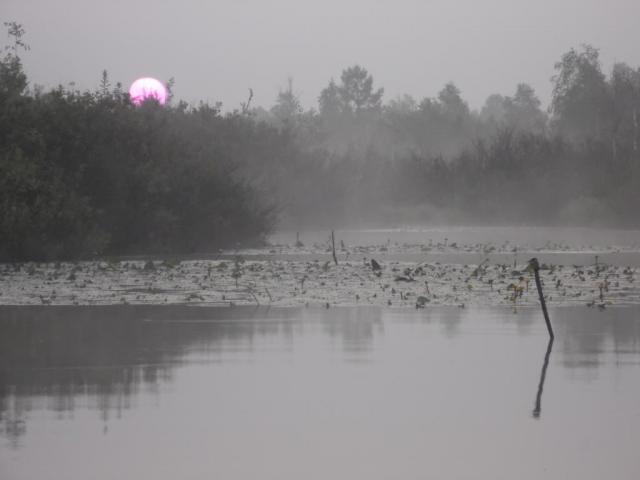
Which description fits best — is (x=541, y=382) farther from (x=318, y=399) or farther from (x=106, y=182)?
(x=106, y=182)

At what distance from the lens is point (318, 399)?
11258 millimetres

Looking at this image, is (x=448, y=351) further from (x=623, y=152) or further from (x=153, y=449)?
(x=623, y=152)

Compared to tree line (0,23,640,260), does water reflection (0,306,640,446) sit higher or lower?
lower

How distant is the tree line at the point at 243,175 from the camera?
33.7 metres

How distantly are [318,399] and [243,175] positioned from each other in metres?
43.1

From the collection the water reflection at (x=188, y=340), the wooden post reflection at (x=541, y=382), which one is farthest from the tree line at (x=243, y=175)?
the wooden post reflection at (x=541, y=382)

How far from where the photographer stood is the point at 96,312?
63.4ft

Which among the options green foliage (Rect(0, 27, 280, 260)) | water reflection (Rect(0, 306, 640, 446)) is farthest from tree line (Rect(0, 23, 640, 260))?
water reflection (Rect(0, 306, 640, 446))

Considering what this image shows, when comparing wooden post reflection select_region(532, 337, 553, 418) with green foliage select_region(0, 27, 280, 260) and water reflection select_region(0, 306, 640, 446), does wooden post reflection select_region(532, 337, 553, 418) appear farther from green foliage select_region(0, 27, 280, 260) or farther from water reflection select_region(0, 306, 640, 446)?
green foliage select_region(0, 27, 280, 260)

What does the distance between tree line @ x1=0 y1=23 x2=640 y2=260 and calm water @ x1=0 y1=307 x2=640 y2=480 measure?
16.3 m

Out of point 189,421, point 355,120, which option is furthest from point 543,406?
point 355,120

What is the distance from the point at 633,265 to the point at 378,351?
17396mm

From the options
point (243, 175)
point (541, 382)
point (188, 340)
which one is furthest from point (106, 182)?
→ point (541, 382)

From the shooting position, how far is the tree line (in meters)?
33.7
